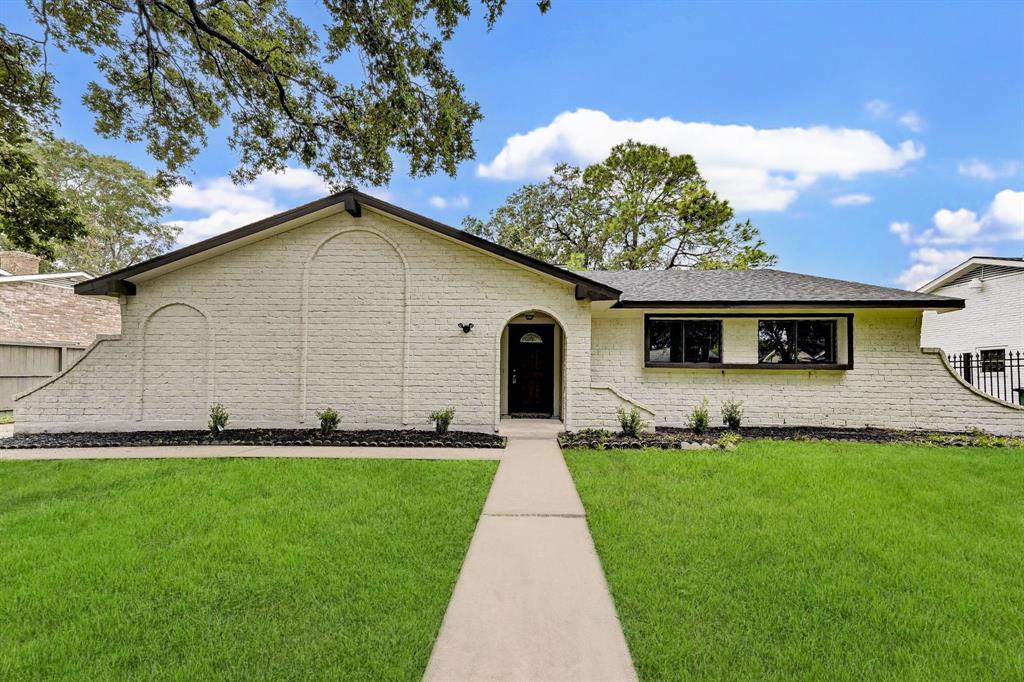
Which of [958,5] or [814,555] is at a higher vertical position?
[958,5]

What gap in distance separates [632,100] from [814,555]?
629 inches

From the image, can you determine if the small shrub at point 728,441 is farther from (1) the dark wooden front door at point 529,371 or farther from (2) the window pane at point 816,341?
(1) the dark wooden front door at point 529,371

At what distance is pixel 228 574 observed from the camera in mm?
3381

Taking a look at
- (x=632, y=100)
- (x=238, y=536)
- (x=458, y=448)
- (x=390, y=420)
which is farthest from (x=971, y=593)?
(x=632, y=100)

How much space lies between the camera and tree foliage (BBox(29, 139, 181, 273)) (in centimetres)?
2573

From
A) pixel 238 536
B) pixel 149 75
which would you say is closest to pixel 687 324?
pixel 238 536

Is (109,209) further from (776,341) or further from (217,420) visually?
(776,341)

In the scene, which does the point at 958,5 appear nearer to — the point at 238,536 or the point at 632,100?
the point at 632,100

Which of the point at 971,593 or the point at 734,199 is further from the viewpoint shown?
the point at 734,199

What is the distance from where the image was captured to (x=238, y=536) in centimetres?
408

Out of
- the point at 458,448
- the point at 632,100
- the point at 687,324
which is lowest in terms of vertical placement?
the point at 458,448

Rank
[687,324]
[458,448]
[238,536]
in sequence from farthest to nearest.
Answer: [687,324]
[458,448]
[238,536]

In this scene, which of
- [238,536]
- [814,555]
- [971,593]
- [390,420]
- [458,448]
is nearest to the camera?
[971,593]

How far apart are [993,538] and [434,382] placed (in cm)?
830
